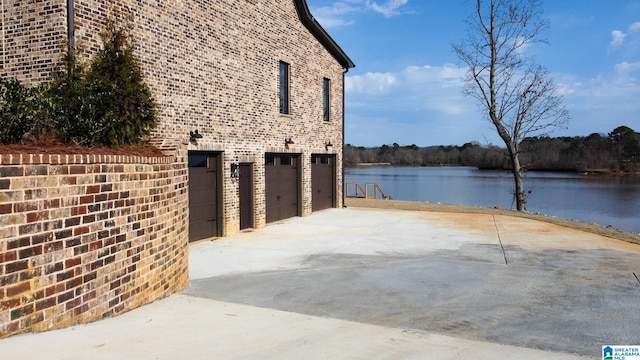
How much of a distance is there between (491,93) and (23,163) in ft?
92.5

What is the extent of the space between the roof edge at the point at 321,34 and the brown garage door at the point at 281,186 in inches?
206

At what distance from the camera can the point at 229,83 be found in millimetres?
13812

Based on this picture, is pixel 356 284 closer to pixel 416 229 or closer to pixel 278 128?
pixel 416 229

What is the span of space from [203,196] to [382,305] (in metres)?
7.79

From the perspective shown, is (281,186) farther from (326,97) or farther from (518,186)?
(518,186)

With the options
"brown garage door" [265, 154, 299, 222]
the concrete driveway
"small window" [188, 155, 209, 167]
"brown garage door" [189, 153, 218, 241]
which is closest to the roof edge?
"brown garage door" [265, 154, 299, 222]

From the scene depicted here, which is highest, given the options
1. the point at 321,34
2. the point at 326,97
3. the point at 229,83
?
the point at 321,34

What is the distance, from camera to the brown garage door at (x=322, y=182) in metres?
20.1

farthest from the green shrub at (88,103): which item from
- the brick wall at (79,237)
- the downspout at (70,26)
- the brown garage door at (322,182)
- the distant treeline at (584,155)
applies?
the distant treeline at (584,155)

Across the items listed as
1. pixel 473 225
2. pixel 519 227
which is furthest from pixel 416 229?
pixel 519 227

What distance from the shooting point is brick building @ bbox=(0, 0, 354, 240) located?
9.35m

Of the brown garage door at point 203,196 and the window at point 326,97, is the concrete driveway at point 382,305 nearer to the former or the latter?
the brown garage door at point 203,196

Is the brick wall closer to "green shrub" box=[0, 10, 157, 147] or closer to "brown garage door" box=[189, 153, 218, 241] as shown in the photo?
"green shrub" box=[0, 10, 157, 147]

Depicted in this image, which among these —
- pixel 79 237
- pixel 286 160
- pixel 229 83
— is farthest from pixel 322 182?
pixel 79 237
